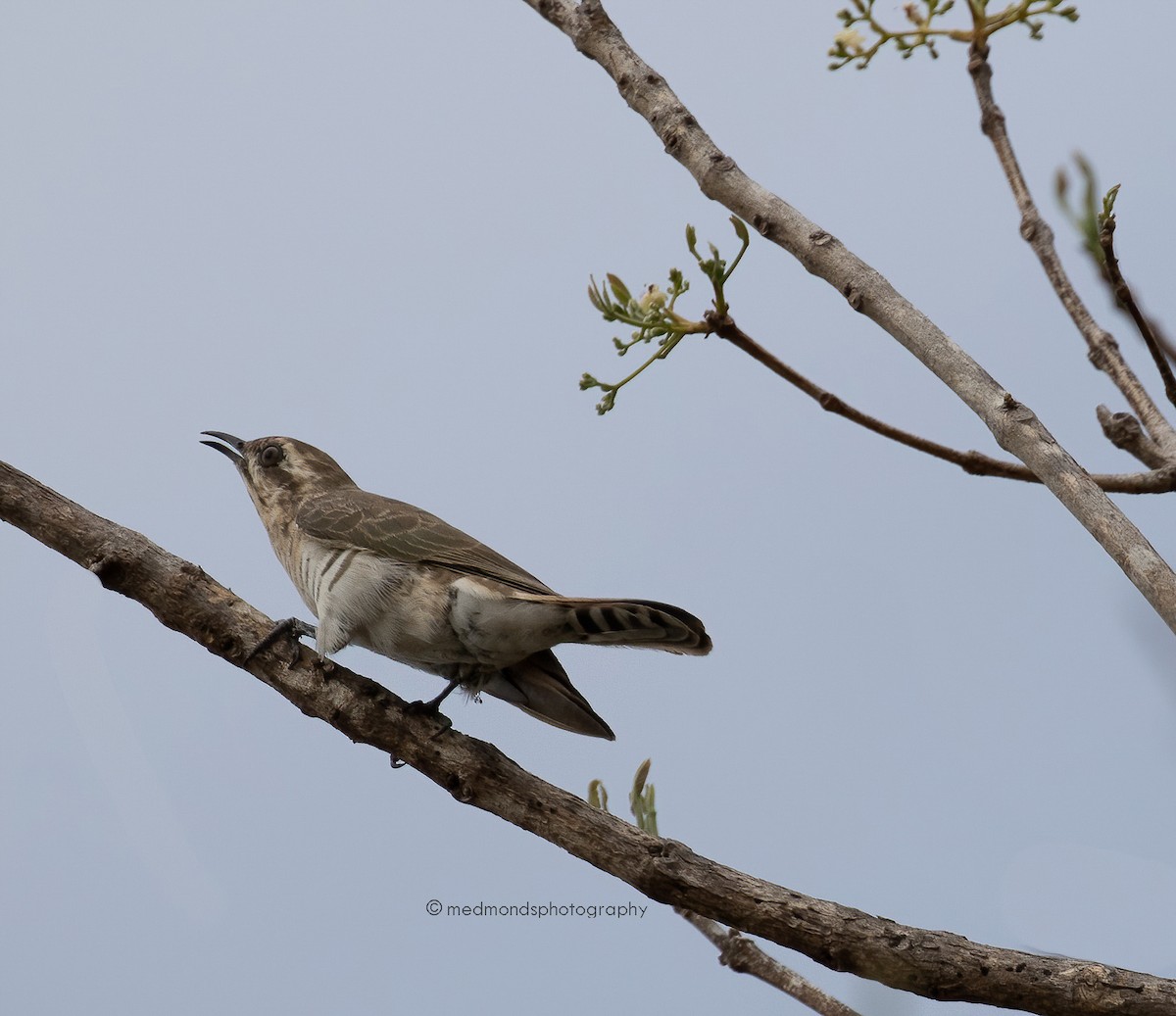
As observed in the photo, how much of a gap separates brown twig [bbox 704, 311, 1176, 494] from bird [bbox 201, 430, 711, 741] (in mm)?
665

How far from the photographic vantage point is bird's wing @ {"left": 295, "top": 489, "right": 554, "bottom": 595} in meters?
3.56

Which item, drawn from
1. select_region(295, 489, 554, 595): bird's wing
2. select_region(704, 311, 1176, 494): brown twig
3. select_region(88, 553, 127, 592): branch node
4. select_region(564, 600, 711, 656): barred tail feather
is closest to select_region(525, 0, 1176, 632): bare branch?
select_region(704, 311, 1176, 494): brown twig

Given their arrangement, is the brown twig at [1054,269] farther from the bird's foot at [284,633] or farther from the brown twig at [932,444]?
the bird's foot at [284,633]

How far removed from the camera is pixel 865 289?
2613mm

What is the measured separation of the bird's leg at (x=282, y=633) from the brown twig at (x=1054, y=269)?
2132 millimetres

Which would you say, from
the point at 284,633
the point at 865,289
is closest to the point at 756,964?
the point at 284,633

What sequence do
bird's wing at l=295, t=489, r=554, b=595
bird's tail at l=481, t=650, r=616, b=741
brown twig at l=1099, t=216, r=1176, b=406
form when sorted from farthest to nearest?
1. bird's tail at l=481, t=650, r=616, b=741
2. bird's wing at l=295, t=489, r=554, b=595
3. brown twig at l=1099, t=216, r=1176, b=406

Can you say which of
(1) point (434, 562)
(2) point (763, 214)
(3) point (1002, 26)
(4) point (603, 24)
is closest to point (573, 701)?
(1) point (434, 562)

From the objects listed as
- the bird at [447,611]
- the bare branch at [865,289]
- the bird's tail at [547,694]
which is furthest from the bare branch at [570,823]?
the bare branch at [865,289]

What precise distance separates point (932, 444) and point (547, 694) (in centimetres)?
143

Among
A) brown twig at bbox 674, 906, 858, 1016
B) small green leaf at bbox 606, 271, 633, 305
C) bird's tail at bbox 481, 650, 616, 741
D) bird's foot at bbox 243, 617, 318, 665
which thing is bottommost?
brown twig at bbox 674, 906, 858, 1016

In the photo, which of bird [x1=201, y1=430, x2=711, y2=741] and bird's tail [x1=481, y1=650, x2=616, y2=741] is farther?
bird's tail [x1=481, y1=650, x2=616, y2=741]

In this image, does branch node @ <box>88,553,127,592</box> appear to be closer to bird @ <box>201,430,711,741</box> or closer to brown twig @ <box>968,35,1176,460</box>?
bird @ <box>201,430,711,741</box>

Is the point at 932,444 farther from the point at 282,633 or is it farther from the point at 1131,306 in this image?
the point at 282,633
